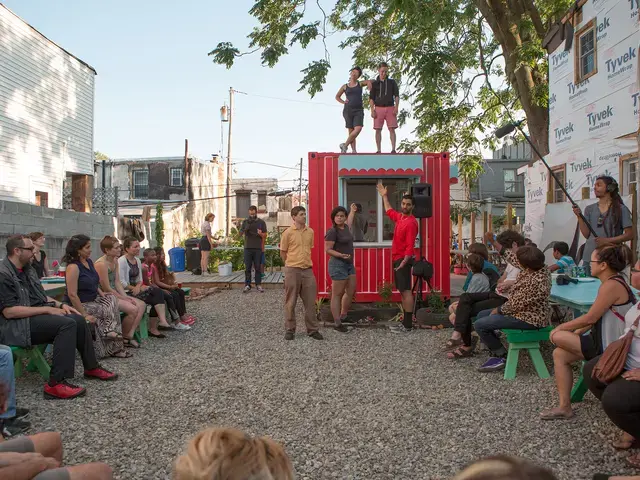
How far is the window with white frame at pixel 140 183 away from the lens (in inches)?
1310

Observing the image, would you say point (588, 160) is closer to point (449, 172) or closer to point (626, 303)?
point (449, 172)

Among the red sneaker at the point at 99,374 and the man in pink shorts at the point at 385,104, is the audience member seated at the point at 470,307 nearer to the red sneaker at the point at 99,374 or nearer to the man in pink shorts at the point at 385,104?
the red sneaker at the point at 99,374

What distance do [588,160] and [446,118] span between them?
4.23m

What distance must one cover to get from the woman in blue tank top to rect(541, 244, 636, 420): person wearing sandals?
607cm

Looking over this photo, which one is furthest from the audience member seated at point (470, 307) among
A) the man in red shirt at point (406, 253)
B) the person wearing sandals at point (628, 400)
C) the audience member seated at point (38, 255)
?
the audience member seated at point (38, 255)

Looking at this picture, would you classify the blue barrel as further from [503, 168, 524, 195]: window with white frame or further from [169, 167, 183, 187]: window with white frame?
[503, 168, 524, 195]: window with white frame

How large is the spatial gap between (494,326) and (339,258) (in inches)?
114

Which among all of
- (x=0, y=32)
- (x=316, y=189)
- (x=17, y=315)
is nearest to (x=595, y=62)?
(x=316, y=189)

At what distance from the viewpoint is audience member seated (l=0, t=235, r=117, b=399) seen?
4668 millimetres

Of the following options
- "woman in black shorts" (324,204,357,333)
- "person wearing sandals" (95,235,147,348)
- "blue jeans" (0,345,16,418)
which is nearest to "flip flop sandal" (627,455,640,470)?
"blue jeans" (0,345,16,418)

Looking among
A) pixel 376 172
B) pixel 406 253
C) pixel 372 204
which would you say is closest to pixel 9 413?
pixel 406 253

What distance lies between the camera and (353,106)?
9.69 m

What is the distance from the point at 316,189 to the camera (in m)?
9.04

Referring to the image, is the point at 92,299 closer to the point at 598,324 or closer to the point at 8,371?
the point at 8,371
